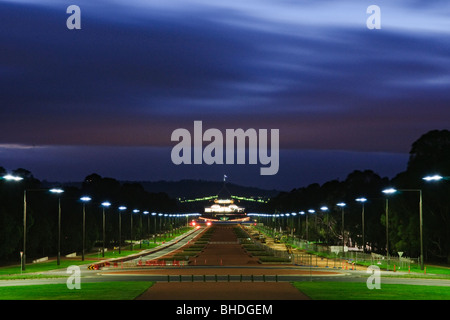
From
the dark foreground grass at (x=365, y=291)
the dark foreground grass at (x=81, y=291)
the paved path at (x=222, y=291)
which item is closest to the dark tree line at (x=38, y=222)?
the dark foreground grass at (x=81, y=291)

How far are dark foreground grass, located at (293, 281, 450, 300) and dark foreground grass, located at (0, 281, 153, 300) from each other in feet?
39.7

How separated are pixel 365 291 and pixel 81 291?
780 inches

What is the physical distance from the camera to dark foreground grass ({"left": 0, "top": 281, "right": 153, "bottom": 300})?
49.0 metres

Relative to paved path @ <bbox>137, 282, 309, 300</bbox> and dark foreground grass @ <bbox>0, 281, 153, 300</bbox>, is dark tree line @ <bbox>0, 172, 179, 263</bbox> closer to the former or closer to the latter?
dark foreground grass @ <bbox>0, 281, 153, 300</bbox>

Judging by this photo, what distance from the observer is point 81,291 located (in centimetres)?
5388

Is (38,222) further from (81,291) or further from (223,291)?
(223,291)

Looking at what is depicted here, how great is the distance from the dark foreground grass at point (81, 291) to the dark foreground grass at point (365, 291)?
12116 mm

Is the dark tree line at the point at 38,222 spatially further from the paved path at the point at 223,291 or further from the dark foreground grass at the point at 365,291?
the dark foreground grass at the point at 365,291

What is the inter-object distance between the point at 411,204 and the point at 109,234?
269ft

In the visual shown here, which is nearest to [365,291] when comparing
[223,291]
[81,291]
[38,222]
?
[223,291]

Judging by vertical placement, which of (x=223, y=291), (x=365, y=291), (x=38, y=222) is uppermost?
(x=38, y=222)

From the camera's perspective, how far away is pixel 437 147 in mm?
100750

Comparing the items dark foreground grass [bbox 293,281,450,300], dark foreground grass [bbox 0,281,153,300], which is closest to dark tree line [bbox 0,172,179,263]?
dark foreground grass [bbox 0,281,153,300]
